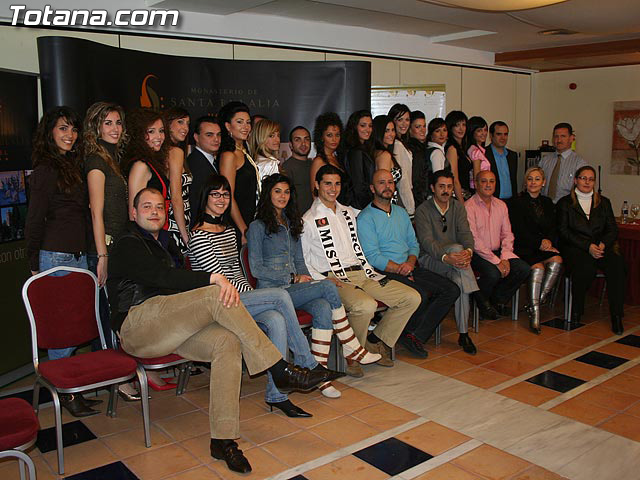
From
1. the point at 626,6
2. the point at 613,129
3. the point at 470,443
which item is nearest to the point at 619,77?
the point at 613,129

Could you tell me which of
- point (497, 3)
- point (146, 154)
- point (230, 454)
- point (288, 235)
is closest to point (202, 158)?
point (146, 154)

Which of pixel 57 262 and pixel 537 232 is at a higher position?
pixel 57 262

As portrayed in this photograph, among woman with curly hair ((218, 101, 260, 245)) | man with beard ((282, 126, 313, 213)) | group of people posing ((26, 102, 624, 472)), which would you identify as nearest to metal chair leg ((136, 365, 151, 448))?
group of people posing ((26, 102, 624, 472))

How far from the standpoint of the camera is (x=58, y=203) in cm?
356

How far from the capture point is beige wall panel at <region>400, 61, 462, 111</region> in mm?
7341

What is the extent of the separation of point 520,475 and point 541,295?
8.62 feet

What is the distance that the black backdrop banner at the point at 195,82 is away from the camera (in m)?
4.01

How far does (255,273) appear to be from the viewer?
395 centimetres

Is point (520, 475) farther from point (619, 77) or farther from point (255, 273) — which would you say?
point (619, 77)

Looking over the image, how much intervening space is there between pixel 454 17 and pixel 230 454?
4.67 meters

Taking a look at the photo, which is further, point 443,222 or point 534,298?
point 534,298

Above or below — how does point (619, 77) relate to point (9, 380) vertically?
above

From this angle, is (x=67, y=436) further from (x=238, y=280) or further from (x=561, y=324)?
(x=561, y=324)

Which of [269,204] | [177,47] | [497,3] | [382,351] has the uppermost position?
[497,3]
